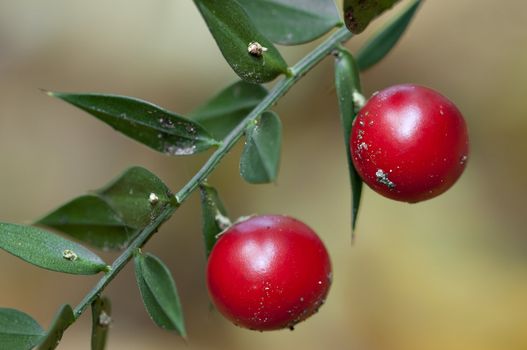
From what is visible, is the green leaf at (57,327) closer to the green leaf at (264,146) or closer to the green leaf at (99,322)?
the green leaf at (99,322)

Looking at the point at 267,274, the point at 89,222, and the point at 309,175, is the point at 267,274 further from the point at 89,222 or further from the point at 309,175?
the point at 309,175

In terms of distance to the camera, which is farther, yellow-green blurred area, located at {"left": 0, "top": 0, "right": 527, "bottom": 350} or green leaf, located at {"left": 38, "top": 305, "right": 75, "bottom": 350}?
yellow-green blurred area, located at {"left": 0, "top": 0, "right": 527, "bottom": 350}

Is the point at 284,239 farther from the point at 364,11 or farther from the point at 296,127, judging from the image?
the point at 296,127

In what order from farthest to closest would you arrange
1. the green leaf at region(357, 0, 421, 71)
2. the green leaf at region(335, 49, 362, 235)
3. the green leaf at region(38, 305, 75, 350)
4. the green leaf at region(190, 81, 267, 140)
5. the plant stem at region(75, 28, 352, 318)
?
1. the green leaf at region(357, 0, 421, 71)
2. the green leaf at region(190, 81, 267, 140)
3. the green leaf at region(335, 49, 362, 235)
4. the plant stem at region(75, 28, 352, 318)
5. the green leaf at region(38, 305, 75, 350)

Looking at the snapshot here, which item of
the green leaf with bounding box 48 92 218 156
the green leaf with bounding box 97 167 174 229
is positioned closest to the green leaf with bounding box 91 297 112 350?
the green leaf with bounding box 97 167 174 229

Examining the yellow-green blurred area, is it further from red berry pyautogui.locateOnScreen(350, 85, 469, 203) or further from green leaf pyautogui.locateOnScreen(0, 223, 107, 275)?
green leaf pyautogui.locateOnScreen(0, 223, 107, 275)

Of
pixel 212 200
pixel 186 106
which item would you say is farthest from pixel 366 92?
pixel 212 200
